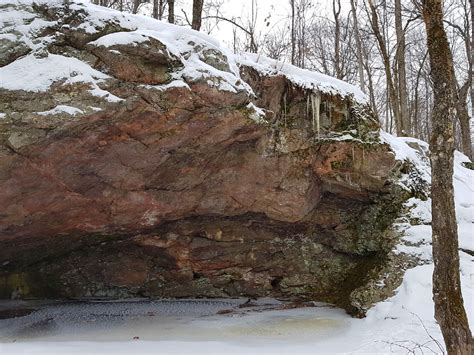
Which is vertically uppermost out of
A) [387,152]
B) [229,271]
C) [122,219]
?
[387,152]

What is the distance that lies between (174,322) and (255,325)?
119 centimetres

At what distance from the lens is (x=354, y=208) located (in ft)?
22.4

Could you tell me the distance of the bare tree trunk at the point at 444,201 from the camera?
3.07 meters

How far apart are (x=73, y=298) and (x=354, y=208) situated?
5.15 meters

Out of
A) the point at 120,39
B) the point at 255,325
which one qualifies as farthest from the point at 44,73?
the point at 255,325

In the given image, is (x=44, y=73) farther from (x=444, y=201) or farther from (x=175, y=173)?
(x=444, y=201)

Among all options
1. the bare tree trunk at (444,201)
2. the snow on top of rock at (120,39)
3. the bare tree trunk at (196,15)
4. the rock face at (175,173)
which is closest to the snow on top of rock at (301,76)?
the rock face at (175,173)

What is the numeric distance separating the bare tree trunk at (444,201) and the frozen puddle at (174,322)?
84.9 inches

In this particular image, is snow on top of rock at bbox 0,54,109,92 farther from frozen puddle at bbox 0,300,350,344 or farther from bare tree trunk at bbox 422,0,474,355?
bare tree trunk at bbox 422,0,474,355

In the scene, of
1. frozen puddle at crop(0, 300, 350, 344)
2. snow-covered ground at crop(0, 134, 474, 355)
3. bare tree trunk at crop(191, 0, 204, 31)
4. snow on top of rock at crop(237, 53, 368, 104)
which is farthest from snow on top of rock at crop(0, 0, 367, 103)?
frozen puddle at crop(0, 300, 350, 344)

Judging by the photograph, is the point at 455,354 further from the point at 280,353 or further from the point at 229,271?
the point at 229,271

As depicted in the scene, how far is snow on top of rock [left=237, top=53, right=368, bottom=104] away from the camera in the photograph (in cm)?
595

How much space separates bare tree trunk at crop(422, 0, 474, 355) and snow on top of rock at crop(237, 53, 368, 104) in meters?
2.83

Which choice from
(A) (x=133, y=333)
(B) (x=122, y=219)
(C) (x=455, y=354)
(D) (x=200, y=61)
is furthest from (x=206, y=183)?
(C) (x=455, y=354)
